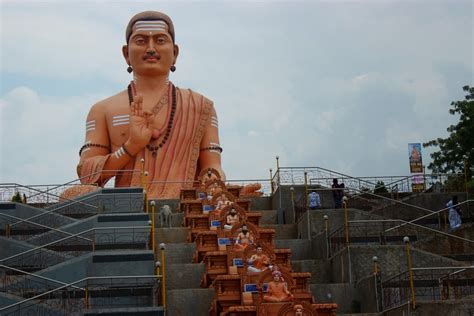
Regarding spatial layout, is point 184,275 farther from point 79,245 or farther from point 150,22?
point 150,22

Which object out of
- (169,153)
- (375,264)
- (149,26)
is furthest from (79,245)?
(149,26)

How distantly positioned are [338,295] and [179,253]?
399 centimetres

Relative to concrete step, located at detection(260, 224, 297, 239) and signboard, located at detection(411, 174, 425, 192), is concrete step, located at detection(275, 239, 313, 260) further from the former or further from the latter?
signboard, located at detection(411, 174, 425, 192)

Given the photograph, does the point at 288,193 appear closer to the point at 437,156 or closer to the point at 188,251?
the point at 188,251

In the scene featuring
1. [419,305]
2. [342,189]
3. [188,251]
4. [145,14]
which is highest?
[145,14]

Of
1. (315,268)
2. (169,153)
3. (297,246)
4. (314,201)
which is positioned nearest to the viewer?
(315,268)

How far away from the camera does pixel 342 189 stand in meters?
26.3

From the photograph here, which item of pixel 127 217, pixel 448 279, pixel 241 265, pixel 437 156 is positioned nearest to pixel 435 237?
pixel 448 279

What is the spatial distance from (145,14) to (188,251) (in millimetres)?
12010

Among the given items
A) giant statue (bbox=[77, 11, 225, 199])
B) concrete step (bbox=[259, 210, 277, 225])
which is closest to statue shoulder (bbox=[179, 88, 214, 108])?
giant statue (bbox=[77, 11, 225, 199])

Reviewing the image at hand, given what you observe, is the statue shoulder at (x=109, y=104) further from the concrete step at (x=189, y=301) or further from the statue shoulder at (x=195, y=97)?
the concrete step at (x=189, y=301)

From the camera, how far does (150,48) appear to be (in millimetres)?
31328

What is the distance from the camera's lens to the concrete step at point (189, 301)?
18.7m

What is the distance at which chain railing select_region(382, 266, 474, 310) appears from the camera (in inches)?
728
